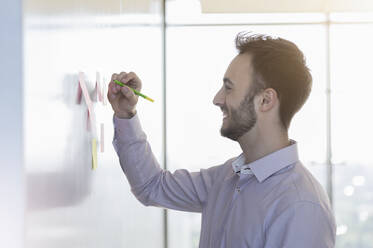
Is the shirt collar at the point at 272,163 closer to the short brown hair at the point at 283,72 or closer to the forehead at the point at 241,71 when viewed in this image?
the short brown hair at the point at 283,72

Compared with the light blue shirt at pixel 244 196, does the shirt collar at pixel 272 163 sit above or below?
above

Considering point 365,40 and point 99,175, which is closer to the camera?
point 99,175

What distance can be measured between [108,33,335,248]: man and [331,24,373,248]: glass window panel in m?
2.94

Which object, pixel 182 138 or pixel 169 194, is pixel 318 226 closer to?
→ pixel 169 194

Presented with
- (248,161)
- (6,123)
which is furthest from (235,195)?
(6,123)

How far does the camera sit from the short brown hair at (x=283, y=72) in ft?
5.52

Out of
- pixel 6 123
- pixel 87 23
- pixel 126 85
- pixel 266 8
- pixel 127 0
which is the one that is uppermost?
pixel 266 8

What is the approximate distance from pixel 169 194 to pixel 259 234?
1.50 ft

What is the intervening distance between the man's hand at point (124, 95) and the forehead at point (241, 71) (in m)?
0.27

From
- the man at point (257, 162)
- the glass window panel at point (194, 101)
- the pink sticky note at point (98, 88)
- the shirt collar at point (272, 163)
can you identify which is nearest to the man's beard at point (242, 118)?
the man at point (257, 162)

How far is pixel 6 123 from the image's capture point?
3.23 ft

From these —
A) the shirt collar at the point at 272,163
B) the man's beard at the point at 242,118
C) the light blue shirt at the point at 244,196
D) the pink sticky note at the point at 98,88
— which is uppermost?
the pink sticky note at the point at 98,88

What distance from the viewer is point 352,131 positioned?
4.59 m

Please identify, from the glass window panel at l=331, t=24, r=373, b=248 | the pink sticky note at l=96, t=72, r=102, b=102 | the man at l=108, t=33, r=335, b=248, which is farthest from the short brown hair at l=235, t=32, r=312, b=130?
the glass window panel at l=331, t=24, r=373, b=248
